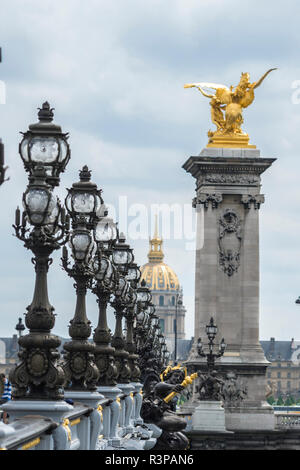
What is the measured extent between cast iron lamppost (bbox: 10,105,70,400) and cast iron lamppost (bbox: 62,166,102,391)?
3.63 meters

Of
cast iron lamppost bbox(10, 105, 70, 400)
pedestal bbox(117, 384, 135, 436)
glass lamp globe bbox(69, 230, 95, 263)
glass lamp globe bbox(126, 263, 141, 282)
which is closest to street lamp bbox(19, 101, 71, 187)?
cast iron lamppost bbox(10, 105, 70, 400)

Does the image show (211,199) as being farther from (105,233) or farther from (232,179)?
(105,233)

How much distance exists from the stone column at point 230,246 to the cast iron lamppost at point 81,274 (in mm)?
59525

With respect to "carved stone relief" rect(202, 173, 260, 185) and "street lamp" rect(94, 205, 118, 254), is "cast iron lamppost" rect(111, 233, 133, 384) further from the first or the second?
"carved stone relief" rect(202, 173, 260, 185)

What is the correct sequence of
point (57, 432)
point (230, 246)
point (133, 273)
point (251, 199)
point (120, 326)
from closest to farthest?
point (57, 432), point (120, 326), point (133, 273), point (251, 199), point (230, 246)

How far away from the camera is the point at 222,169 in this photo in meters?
82.8

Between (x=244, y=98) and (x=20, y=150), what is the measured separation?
68531 mm

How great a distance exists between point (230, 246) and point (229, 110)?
8.83 meters

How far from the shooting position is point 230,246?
82.9m

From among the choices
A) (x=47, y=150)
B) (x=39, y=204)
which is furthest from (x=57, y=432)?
(x=47, y=150)

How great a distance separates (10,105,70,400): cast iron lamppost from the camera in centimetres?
1775
